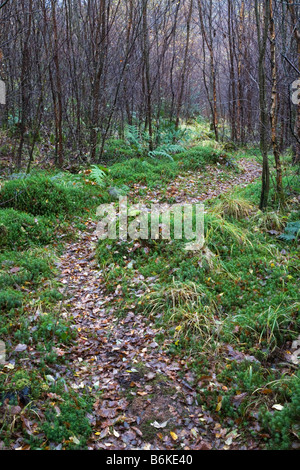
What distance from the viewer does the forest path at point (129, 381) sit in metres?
3.02

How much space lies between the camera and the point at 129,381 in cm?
361

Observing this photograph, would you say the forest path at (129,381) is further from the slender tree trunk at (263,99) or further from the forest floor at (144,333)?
the slender tree trunk at (263,99)

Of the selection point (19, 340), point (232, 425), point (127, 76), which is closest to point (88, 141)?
point (127, 76)

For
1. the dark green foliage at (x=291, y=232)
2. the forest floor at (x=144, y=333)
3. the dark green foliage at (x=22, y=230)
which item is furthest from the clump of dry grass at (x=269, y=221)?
the dark green foliage at (x=22, y=230)

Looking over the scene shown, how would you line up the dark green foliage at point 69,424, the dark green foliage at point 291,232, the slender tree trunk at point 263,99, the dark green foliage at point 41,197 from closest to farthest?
the dark green foliage at point 69,424 < the dark green foliage at point 291,232 < the slender tree trunk at point 263,99 < the dark green foliage at point 41,197

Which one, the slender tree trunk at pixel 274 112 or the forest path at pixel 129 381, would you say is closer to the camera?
the forest path at pixel 129 381

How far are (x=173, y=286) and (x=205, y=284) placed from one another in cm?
46

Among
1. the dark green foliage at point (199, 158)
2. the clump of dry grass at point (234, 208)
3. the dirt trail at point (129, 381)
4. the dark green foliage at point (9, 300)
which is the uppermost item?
the dark green foliage at point (199, 158)

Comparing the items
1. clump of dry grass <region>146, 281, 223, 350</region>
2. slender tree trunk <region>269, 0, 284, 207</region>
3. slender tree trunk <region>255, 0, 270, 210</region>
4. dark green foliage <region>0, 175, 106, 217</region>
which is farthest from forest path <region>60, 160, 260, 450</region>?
slender tree trunk <region>269, 0, 284, 207</region>

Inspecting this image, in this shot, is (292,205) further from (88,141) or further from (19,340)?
(88,141)

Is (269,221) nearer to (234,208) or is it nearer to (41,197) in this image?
(234,208)

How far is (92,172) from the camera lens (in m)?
8.16

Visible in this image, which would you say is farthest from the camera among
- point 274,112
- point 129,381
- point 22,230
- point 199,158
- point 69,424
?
point 199,158

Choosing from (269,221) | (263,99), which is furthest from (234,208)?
(263,99)
